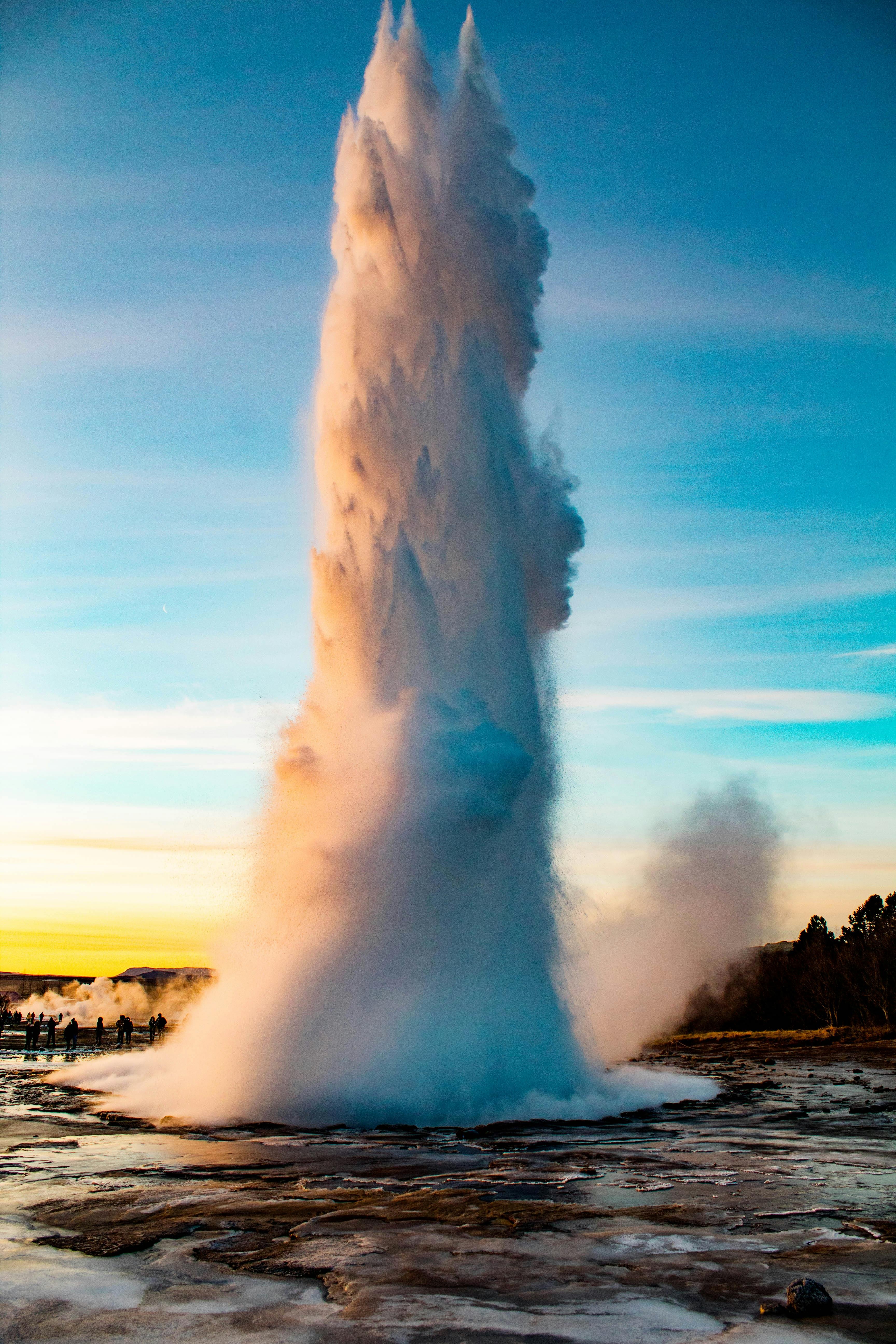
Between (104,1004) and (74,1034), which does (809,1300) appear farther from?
(104,1004)

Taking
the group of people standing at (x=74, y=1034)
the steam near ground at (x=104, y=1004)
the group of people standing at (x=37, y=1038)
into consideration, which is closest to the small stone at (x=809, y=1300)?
the group of people standing at (x=74, y=1034)

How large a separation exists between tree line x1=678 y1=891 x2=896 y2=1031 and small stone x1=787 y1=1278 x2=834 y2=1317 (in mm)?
60157

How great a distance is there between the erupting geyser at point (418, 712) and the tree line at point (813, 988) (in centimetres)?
4311

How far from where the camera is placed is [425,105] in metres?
27.0

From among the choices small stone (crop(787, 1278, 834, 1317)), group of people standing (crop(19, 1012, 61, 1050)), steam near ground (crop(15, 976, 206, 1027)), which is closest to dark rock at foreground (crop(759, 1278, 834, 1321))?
small stone (crop(787, 1278, 834, 1317))

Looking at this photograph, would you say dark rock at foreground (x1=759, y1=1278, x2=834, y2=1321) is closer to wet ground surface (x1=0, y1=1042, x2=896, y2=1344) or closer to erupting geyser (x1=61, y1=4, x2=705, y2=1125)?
wet ground surface (x1=0, y1=1042, x2=896, y2=1344)

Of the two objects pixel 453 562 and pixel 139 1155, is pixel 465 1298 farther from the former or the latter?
pixel 453 562

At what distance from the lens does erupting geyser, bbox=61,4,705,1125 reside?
65.8 ft

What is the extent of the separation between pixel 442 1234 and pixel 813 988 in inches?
2667

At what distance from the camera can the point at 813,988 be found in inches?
2763

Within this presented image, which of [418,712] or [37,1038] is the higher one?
[418,712]

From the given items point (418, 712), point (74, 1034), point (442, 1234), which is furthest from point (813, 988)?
point (442, 1234)

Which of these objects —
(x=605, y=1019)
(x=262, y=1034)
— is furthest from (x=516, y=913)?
(x=605, y=1019)

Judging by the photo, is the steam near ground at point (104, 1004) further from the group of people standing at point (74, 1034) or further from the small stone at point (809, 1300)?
the small stone at point (809, 1300)
